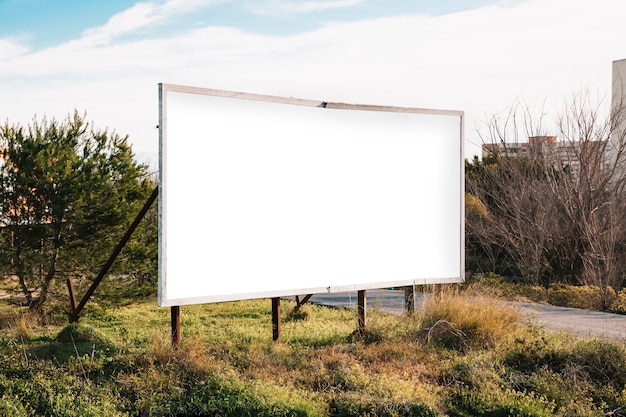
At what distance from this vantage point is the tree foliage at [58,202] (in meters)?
9.09

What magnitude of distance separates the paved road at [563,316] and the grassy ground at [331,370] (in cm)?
79

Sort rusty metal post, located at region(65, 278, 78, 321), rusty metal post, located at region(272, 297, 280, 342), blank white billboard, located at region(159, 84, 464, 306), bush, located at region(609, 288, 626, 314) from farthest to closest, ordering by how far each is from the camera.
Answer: bush, located at region(609, 288, 626, 314) < rusty metal post, located at region(65, 278, 78, 321) < rusty metal post, located at region(272, 297, 280, 342) < blank white billboard, located at region(159, 84, 464, 306)

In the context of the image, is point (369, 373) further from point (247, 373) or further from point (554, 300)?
point (554, 300)

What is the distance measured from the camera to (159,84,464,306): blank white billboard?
21.0 ft

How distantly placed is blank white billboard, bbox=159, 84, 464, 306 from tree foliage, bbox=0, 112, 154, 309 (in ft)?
10.4

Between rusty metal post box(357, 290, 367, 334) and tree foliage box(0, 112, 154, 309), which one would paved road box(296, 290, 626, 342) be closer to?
rusty metal post box(357, 290, 367, 334)

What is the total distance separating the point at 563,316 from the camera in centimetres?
952

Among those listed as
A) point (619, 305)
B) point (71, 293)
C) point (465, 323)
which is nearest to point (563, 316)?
point (619, 305)

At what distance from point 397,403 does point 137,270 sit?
5.42 meters

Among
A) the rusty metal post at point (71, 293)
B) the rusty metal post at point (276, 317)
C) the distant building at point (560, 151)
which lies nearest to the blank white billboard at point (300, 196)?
the rusty metal post at point (276, 317)

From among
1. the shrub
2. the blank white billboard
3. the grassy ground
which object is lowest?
the grassy ground

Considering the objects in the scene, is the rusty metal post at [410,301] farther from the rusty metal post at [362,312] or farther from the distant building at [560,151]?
the distant building at [560,151]

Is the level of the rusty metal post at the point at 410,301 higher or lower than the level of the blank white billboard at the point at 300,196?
lower

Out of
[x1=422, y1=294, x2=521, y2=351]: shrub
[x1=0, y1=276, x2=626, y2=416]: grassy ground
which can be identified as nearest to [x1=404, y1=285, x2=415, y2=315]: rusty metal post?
[x1=0, y1=276, x2=626, y2=416]: grassy ground
